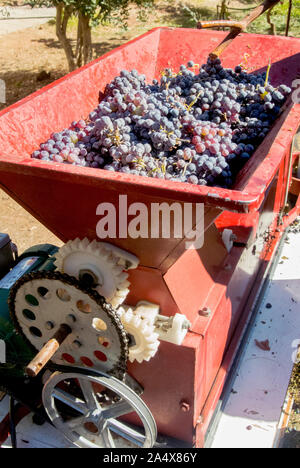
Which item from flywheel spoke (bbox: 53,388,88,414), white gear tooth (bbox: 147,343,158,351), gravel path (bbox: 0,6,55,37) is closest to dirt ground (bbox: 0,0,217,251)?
gravel path (bbox: 0,6,55,37)

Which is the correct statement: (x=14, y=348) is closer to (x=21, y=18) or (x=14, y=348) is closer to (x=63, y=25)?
(x=63, y=25)

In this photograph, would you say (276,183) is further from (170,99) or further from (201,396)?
(201,396)

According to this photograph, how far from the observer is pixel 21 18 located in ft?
30.7

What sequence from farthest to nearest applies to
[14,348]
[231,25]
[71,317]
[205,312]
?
1. [231,25]
2. [14,348]
3. [205,312]
4. [71,317]

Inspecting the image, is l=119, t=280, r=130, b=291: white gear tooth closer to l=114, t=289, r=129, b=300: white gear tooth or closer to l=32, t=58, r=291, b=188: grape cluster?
l=114, t=289, r=129, b=300: white gear tooth

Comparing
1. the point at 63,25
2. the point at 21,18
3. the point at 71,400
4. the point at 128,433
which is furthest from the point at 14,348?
the point at 21,18

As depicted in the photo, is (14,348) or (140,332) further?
(14,348)

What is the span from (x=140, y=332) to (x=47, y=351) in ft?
1.06

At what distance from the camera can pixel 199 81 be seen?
2.34m

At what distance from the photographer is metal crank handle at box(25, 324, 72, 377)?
153 centimetres

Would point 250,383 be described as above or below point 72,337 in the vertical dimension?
below
